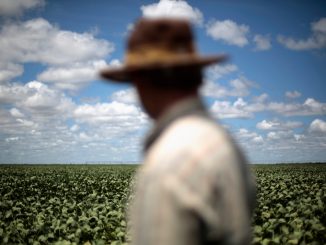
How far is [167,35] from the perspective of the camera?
66.7 inches

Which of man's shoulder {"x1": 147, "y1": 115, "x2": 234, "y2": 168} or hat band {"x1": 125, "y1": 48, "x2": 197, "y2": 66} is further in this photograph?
hat band {"x1": 125, "y1": 48, "x2": 197, "y2": 66}

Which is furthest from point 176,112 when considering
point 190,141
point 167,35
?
point 167,35

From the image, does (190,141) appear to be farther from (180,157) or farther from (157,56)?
(157,56)

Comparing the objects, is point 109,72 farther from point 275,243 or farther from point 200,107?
point 275,243

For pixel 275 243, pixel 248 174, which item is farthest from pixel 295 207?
pixel 248 174

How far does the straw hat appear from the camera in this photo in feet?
5.41

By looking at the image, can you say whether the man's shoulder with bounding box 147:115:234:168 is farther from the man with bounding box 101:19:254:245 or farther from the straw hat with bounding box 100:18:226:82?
the straw hat with bounding box 100:18:226:82

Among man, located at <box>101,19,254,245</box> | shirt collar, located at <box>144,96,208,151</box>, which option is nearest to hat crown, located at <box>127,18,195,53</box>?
man, located at <box>101,19,254,245</box>

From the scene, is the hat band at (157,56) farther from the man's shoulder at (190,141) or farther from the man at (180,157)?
the man's shoulder at (190,141)

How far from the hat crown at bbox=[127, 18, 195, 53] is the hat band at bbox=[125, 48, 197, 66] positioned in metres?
0.01

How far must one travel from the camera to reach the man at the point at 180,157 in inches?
57.9

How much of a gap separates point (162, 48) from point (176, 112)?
9.9 inches

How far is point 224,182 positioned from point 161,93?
0.43m

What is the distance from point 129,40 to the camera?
1776 millimetres
